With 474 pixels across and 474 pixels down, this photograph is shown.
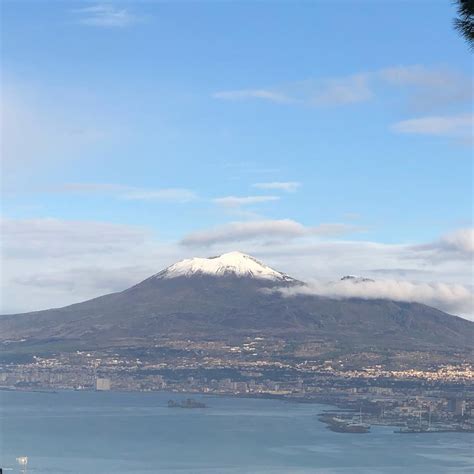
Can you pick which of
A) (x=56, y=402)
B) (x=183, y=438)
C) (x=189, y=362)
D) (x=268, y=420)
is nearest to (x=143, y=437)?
(x=183, y=438)

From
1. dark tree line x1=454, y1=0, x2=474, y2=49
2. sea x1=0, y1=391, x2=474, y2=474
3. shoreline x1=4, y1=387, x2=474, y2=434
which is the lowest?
sea x1=0, y1=391, x2=474, y2=474

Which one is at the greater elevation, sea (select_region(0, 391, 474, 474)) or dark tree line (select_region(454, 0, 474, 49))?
dark tree line (select_region(454, 0, 474, 49))

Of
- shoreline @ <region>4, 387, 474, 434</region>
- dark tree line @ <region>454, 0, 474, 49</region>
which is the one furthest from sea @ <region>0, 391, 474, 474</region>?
dark tree line @ <region>454, 0, 474, 49</region>

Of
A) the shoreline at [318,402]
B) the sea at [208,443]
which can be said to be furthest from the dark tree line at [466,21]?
the shoreline at [318,402]

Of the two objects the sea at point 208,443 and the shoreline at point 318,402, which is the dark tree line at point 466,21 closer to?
the sea at point 208,443

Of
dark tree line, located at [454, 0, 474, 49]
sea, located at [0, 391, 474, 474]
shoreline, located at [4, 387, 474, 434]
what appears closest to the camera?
dark tree line, located at [454, 0, 474, 49]

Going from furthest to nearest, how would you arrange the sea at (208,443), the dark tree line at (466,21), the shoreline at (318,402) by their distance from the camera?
1. the shoreline at (318,402)
2. the sea at (208,443)
3. the dark tree line at (466,21)

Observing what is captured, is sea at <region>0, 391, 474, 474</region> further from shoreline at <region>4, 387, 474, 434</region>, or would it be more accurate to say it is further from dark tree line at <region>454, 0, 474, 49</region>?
dark tree line at <region>454, 0, 474, 49</region>

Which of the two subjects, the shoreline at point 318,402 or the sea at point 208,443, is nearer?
the sea at point 208,443

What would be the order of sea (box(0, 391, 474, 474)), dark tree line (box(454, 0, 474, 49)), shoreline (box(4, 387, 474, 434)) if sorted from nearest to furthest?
dark tree line (box(454, 0, 474, 49)) → sea (box(0, 391, 474, 474)) → shoreline (box(4, 387, 474, 434))

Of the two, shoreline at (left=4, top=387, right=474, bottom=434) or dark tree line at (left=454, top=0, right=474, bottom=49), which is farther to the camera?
shoreline at (left=4, top=387, right=474, bottom=434)
